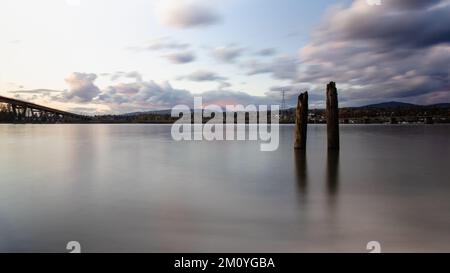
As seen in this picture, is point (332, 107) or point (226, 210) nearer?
point (226, 210)

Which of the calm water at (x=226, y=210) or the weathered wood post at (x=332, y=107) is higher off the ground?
the weathered wood post at (x=332, y=107)

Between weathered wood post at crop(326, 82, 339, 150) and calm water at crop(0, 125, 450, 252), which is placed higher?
weathered wood post at crop(326, 82, 339, 150)

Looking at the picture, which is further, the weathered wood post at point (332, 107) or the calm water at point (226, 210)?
the weathered wood post at point (332, 107)

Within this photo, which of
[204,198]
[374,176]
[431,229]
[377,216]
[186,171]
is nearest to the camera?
[431,229]

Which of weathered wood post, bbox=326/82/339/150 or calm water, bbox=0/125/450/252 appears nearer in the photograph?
calm water, bbox=0/125/450/252

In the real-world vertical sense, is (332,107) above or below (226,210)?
above
